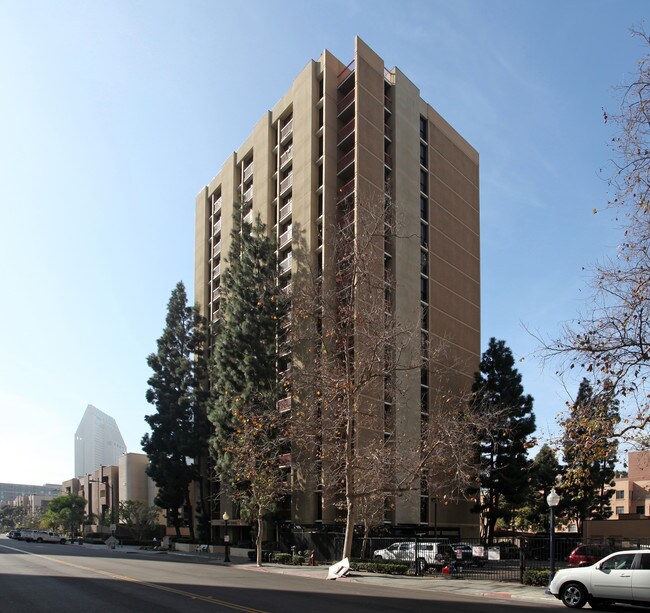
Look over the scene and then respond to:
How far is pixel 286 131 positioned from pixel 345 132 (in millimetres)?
7360

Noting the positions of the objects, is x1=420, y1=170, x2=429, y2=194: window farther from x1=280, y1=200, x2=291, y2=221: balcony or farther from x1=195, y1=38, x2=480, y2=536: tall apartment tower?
x1=280, y1=200, x2=291, y2=221: balcony

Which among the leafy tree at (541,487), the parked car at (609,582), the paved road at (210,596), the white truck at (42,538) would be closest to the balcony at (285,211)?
the leafy tree at (541,487)

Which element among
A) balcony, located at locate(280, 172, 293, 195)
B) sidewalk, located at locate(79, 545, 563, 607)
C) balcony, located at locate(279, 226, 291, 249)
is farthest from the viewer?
balcony, located at locate(280, 172, 293, 195)

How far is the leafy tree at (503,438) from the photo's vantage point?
4916 centimetres

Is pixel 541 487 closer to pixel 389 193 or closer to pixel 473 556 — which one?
pixel 389 193

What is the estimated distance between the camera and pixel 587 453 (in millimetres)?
15172

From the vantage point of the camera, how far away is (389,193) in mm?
51281

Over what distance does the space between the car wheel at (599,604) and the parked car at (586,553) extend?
798 centimetres

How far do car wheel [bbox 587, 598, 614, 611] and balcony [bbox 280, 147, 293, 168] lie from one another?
4387cm

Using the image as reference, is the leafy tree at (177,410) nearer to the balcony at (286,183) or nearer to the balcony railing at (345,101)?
the balcony at (286,183)

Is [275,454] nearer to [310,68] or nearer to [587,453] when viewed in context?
[587,453]

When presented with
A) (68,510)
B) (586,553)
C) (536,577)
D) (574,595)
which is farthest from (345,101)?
(68,510)

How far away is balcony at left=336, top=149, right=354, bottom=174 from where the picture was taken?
166 ft

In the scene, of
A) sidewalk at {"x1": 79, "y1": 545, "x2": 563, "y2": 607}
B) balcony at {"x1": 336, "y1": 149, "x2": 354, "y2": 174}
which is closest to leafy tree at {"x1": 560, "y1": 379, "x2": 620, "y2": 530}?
sidewalk at {"x1": 79, "y1": 545, "x2": 563, "y2": 607}
